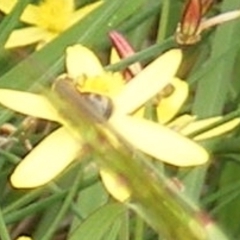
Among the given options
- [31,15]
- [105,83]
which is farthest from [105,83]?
[31,15]

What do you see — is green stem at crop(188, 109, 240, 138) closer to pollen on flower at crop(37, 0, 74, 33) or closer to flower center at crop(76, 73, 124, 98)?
flower center at crop(76, 73, 124, 98)

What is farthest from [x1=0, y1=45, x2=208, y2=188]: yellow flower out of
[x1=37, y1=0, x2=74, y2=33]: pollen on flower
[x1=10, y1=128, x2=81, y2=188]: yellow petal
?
[x1=37, y1=0, x2=74, y2=33]: pollen on flower

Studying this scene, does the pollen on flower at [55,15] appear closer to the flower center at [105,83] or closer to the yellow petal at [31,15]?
the yellow petal at [31,15]

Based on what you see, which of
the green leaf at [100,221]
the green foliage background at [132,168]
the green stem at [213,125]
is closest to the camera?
the green foliage background at [132,168]

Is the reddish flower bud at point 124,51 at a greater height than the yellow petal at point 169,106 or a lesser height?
greater

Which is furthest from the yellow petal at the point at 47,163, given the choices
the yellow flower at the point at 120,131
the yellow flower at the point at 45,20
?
the yellow flower at the point at 45,20

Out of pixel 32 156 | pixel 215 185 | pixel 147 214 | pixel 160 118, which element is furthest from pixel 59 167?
pixel 215 185

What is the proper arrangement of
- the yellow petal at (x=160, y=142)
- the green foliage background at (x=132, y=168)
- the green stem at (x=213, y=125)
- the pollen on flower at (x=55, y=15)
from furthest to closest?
the pollen on flower at (x=55, y=15), the green stem at (x=213, y=125), the yellow petal at (x=160, y=142), the green foliage background at (x=132, y=168)
